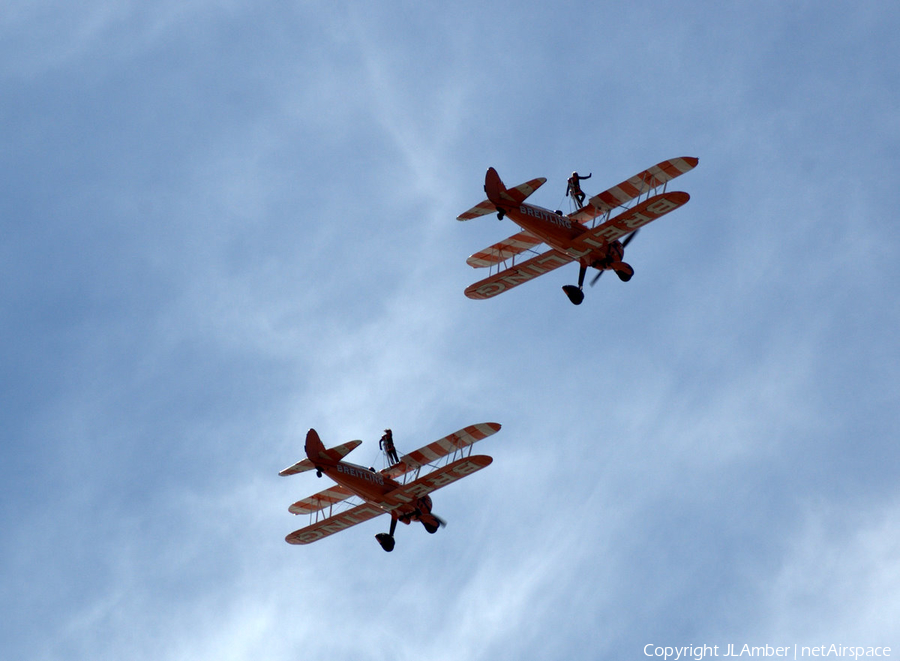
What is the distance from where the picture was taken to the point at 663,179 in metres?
52.4

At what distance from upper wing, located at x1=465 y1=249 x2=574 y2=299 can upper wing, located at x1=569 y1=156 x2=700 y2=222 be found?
7.10 ft

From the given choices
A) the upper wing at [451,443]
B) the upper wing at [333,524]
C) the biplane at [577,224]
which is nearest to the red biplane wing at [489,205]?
the biplane at [577,224]

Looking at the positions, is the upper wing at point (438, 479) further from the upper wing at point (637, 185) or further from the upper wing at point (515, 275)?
the upper wing at point (637, 185)

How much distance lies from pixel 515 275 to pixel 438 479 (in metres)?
8.94

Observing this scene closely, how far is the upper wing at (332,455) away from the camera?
51125 mm

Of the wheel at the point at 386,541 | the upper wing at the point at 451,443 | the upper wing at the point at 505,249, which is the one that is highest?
the upper wing at the point at 505,249

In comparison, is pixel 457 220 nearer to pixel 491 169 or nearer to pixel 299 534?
pixel 491 169

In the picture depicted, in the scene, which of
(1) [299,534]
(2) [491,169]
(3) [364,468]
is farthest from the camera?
(1) [299,534]

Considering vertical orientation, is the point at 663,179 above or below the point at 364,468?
above

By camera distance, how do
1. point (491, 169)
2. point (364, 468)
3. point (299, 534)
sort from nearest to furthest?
point (491, 169), point (364, 468), point (299, 534)

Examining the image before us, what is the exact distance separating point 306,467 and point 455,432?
6.50 meters

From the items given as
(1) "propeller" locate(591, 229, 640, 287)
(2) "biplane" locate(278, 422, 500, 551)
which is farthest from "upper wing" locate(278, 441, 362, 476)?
(1) "propeller" locate(591, 229, 640, 287)

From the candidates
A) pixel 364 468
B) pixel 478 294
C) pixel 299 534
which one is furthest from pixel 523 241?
pixel 299 534

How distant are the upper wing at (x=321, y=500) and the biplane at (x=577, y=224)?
9.89m
